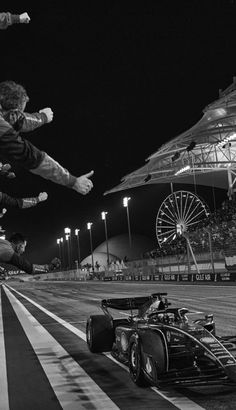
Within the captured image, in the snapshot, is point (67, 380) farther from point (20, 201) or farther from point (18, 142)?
point (18, 142)

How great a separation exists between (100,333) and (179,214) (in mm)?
48395

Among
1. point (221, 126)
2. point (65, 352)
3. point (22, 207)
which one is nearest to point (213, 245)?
point (221, 126)

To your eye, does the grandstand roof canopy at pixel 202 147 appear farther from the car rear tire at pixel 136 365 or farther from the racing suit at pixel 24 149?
the racing suit at pixel 24 149

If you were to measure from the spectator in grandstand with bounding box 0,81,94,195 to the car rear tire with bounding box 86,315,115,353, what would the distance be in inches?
243

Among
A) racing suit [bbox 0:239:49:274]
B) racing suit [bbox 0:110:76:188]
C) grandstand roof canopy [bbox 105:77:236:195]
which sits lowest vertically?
racing suit [bbox 0:239:49:274]

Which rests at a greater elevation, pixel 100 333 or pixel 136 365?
pixel 100 333

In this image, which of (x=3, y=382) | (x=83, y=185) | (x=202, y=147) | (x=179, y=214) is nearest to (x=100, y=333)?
(x=3, y=382)

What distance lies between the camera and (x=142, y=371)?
6.53 metres

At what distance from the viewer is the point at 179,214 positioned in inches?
2243

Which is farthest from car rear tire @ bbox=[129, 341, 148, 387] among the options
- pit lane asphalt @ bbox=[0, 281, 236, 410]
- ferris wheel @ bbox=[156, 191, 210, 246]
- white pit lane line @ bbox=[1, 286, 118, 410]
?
ferris wheel @ bbox=[156, 191, 210, 246]

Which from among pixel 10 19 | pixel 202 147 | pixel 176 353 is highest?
pixel 202 147

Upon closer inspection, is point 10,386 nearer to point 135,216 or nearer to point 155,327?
point 155,327

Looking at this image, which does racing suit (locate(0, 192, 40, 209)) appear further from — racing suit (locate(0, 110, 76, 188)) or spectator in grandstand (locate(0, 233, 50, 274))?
racing suit (locate(0, 110, 76, 188))

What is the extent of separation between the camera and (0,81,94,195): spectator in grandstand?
3029 millimetres
